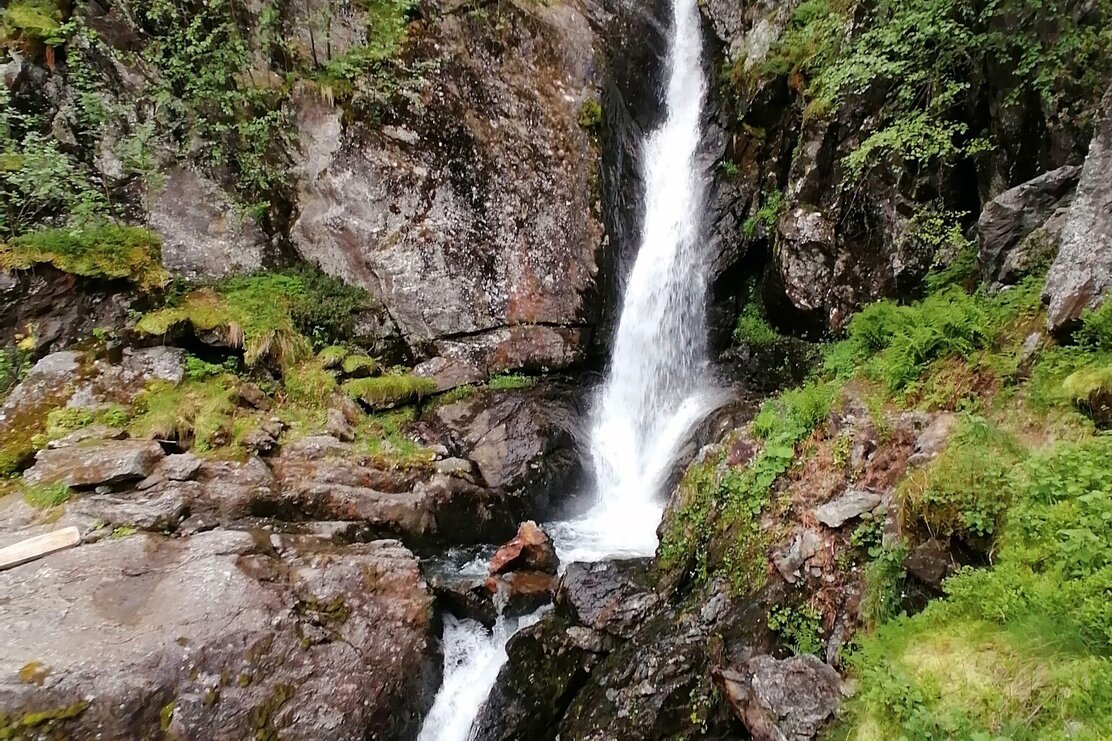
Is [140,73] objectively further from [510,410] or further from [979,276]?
[979,276]

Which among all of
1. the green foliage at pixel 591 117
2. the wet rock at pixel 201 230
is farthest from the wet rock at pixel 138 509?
the green foliage at pixel 591 117

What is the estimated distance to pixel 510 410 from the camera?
10227 mm

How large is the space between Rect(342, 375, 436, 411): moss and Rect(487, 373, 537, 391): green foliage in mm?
1337

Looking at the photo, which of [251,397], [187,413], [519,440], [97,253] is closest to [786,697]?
[519,440]

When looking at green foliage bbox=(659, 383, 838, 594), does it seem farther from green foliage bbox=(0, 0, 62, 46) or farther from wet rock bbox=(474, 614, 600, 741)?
green foliage bbox=(0, 0, 62, 46)

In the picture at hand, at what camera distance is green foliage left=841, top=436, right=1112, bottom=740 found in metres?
2.51

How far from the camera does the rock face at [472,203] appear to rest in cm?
1130

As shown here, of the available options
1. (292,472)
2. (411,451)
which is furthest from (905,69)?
(292,472)

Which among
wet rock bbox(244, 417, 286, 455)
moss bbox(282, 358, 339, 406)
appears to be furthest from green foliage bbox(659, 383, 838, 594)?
moss bbox(282, 358, 339, 406)

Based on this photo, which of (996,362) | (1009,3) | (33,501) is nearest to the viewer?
(996,362)

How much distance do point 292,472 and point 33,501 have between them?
2.73 meters

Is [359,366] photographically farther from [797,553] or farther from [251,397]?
[797,553]

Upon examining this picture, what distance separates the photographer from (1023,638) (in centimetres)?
283

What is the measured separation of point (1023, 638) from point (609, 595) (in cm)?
399
